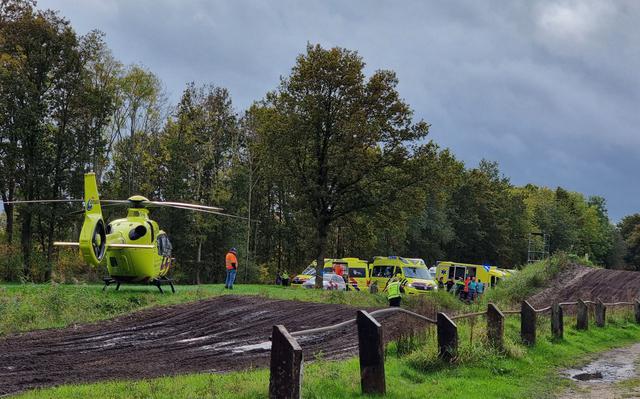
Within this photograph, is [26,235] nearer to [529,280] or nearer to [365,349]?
[529,280]

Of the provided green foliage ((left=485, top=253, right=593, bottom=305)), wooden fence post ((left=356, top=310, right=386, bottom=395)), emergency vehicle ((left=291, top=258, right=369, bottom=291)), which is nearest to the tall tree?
emergency vehicle ((left=291, top=258, right=369, bottom=291))

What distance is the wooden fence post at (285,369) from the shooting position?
248 inches

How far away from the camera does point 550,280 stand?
34.2m

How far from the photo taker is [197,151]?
51.1 m

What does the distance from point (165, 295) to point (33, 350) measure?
29.4 ft

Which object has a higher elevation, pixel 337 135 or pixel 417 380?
pixel 337 135

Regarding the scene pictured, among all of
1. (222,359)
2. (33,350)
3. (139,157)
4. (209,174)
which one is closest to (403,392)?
(222,359)

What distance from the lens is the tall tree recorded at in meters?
33.8

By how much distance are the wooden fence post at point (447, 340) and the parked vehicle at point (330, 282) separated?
984 inches

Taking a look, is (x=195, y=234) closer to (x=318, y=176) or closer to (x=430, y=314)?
(x=318, y=176)

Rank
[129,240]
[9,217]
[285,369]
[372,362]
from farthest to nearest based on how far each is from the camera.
Answer: 1. [9,217]
2. [129,240]
3. [372,362]
4. [285,369]

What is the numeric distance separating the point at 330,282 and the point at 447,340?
26.0 m

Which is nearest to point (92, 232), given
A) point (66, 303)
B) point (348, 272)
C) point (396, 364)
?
point (66, 303)

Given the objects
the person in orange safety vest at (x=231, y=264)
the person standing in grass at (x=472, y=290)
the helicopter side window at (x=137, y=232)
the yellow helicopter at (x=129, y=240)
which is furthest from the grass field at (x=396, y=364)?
the person standing in grass at (x=472, y=290)
